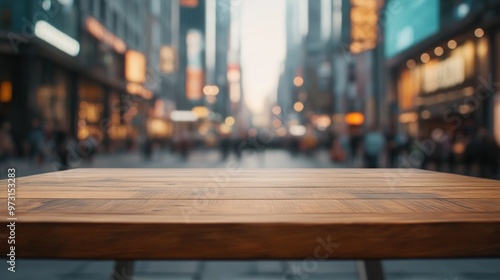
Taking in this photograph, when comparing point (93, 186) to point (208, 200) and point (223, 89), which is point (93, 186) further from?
point (223, 89)

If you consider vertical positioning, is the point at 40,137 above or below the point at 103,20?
below

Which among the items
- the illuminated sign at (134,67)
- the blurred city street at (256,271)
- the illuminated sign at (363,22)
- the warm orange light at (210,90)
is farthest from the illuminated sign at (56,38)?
the warm orange light at (210,90)

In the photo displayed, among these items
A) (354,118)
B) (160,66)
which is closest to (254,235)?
(354,118)

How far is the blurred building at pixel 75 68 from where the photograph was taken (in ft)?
79.1

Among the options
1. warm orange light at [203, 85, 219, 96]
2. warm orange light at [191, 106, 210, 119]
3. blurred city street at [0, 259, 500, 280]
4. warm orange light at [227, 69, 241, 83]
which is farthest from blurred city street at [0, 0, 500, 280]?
warm orange light at [227, 69, 241, 83]

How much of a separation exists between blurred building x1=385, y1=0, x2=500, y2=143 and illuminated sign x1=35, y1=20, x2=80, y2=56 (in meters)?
18.5

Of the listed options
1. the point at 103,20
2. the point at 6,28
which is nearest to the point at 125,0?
the point at 103,20

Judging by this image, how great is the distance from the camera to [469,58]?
23344mm

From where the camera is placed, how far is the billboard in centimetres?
2539

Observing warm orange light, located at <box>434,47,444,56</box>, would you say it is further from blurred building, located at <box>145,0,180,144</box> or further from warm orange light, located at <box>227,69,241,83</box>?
warm orange light, located at <box>227,69,241,83</box>

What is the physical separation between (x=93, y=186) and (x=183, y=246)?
41.8 inches

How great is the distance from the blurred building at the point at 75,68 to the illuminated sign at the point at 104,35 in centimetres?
2

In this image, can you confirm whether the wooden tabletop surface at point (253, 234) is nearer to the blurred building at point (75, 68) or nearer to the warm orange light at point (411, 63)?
the blurred building at point (75, 68)

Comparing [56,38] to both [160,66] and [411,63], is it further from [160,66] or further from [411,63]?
[160,66]
